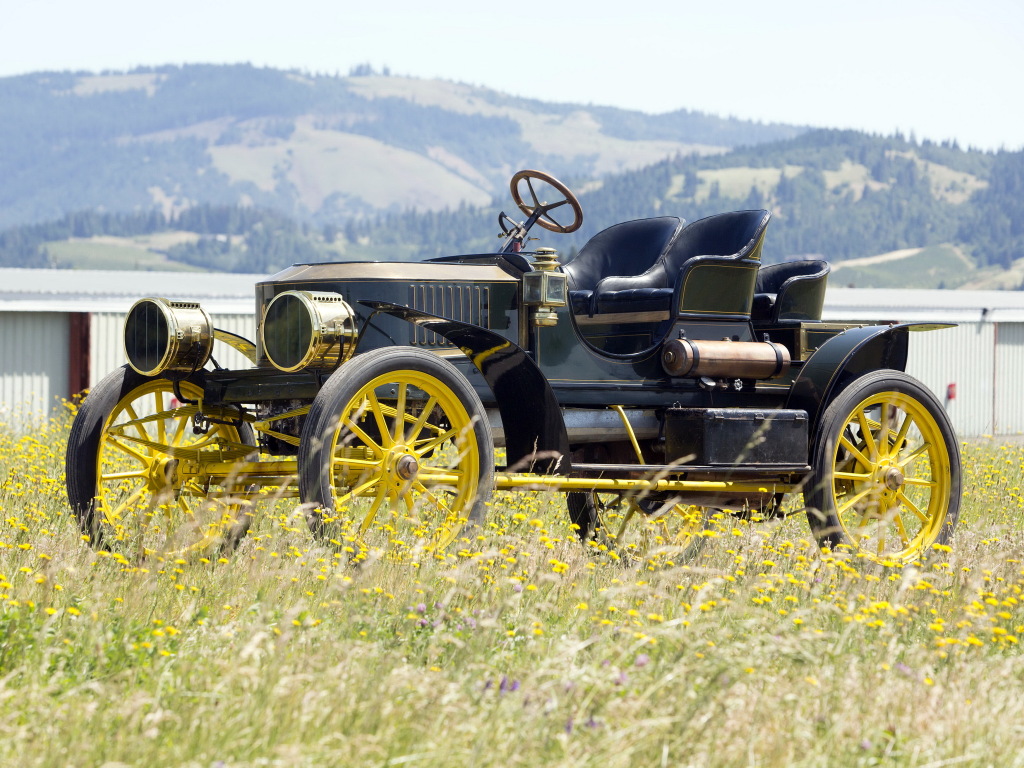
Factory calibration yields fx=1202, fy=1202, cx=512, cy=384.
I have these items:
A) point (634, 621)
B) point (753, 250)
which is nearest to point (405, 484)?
point (634, 621)

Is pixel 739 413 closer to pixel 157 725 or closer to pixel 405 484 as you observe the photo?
pixel 405 484

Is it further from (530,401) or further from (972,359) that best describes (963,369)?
(530,401)

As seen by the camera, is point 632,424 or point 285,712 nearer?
point 285,712

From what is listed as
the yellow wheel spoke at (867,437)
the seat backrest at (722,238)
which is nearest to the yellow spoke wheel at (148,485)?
the seat backrest at (722,238)

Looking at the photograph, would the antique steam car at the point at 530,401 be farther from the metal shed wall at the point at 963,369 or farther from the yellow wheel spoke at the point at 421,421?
the metal shed wall at the point at 963,369

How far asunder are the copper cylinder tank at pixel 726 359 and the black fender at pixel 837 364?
0.54 feet

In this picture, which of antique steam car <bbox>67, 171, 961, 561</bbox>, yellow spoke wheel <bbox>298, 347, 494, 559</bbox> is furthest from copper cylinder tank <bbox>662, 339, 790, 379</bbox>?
yellow spoke wheel <bbox>298, 347, 494, 559</bbox>

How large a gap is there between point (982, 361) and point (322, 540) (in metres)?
24.1

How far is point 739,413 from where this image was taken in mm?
6324

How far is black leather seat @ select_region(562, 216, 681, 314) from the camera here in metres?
7.47

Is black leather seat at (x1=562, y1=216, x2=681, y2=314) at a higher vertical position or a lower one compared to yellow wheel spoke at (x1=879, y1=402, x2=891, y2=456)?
higher

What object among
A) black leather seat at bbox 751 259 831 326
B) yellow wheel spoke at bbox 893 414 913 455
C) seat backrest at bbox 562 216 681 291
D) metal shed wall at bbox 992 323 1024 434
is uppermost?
seat backrest at bbox 562 216 681 291

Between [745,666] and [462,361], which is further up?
[462,361]

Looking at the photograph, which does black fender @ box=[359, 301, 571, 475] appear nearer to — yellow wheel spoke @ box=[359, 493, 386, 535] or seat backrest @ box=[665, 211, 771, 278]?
yellow wheel spoke @ box=[359, 493, 386, 535]
